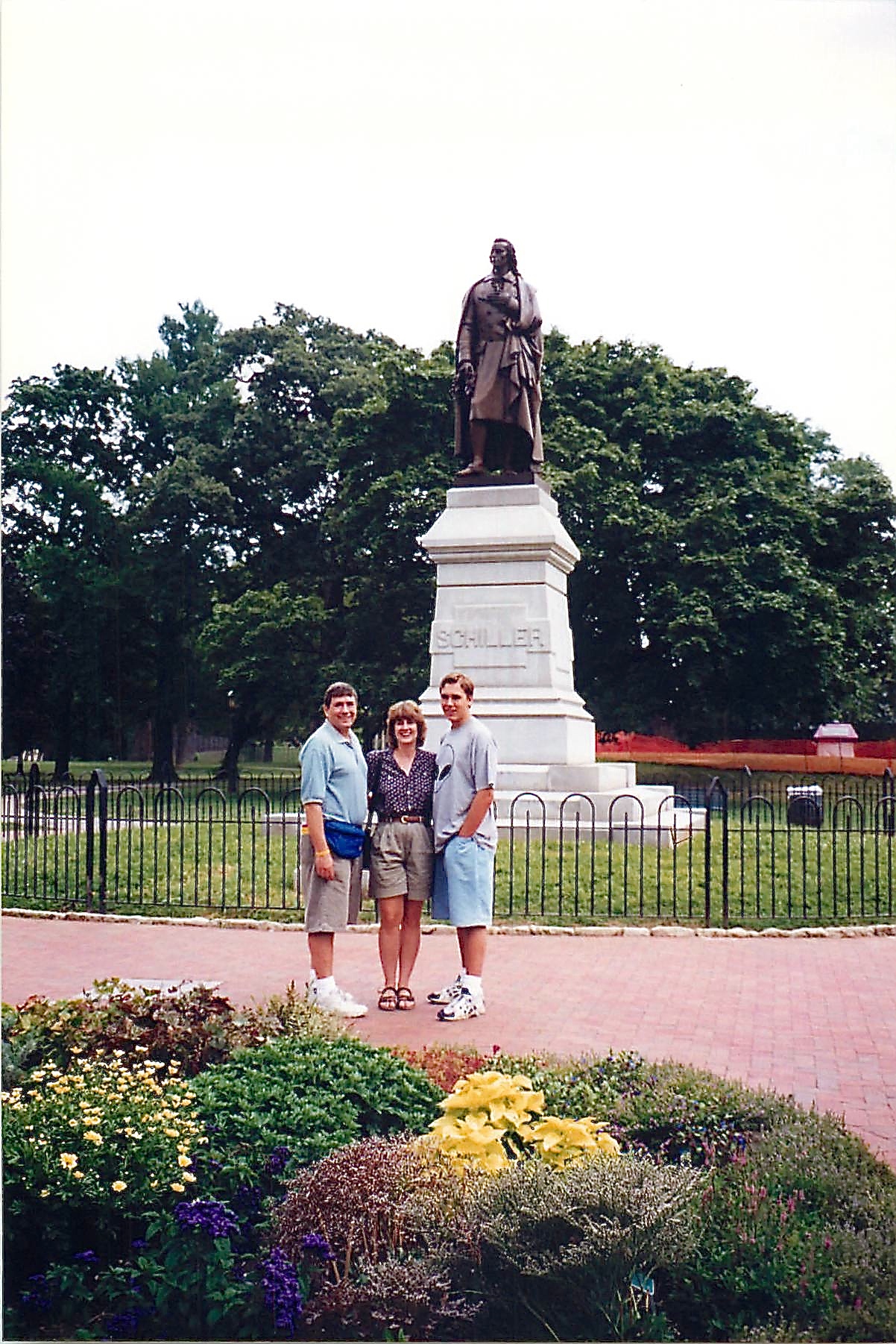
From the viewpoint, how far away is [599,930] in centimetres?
1080

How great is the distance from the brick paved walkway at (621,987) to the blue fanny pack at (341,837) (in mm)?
972

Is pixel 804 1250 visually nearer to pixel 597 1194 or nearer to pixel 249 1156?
pixel 597 1194

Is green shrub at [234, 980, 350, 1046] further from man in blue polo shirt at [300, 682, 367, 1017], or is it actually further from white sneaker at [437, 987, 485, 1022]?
white sneaker at [437, 987, 485, 1022]

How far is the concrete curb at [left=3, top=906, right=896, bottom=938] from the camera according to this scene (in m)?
10.8

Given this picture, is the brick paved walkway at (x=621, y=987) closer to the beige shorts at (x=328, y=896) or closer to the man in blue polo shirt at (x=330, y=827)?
the man in blue polo shirt at (x=330, y=827)

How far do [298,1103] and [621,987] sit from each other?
4353 millimetres

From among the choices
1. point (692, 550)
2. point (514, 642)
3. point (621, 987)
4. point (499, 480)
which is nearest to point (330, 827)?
point (621, 987)

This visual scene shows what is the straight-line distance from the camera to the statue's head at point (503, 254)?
1526 cm

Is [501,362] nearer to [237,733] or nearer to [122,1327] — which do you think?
[122,1327]

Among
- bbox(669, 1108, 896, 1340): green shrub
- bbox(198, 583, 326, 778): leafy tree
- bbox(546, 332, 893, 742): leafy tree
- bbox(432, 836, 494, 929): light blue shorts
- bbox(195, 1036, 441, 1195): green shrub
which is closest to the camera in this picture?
bbox(669, 1108, 896, 1340): green shrub

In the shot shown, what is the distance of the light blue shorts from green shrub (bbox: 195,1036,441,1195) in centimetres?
215

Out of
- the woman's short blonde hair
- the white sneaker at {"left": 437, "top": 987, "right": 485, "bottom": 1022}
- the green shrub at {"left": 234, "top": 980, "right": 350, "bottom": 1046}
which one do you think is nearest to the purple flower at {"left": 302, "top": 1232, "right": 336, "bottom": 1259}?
the green shrub at {"left": 234, "top": 980, "right": 350, "bottom": 1046}

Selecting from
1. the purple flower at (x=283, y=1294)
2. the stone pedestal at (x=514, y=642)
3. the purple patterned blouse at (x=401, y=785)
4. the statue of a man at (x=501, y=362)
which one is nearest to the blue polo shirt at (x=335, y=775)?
the purple patterned blouse at (x=401, y=785)

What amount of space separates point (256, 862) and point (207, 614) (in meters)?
23.3
